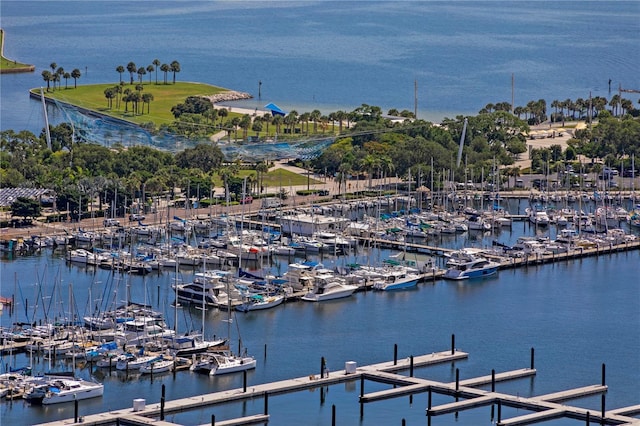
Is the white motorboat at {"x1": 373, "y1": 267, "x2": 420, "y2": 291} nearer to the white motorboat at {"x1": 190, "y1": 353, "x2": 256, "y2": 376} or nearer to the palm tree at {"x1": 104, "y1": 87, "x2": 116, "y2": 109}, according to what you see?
the white motorboat at {"x1": 190, "y1": 353, "x2": 256, "y2": 376}

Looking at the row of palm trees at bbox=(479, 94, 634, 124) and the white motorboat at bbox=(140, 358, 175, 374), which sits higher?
the row of palm trees at bbox=(479, 94, 634, 124)

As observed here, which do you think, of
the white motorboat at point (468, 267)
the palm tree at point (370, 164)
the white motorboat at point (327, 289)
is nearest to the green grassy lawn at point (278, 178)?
the palm tree at point (370, 164)

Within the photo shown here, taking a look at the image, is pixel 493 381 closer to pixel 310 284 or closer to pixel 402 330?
pixel 402 330

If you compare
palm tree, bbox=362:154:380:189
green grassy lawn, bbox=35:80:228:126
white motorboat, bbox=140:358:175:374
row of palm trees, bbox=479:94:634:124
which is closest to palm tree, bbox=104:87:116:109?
green grassy lawn, bbox=35:80:228:126

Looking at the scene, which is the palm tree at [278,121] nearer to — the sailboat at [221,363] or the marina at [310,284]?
the marina at [310,284]

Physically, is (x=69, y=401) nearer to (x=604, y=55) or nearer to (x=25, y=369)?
(x=25, y=369)

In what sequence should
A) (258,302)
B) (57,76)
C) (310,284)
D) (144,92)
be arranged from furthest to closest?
(57,76), (144,92), (310,284), (258,302)

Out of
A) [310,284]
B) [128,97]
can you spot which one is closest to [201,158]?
[310,284]
